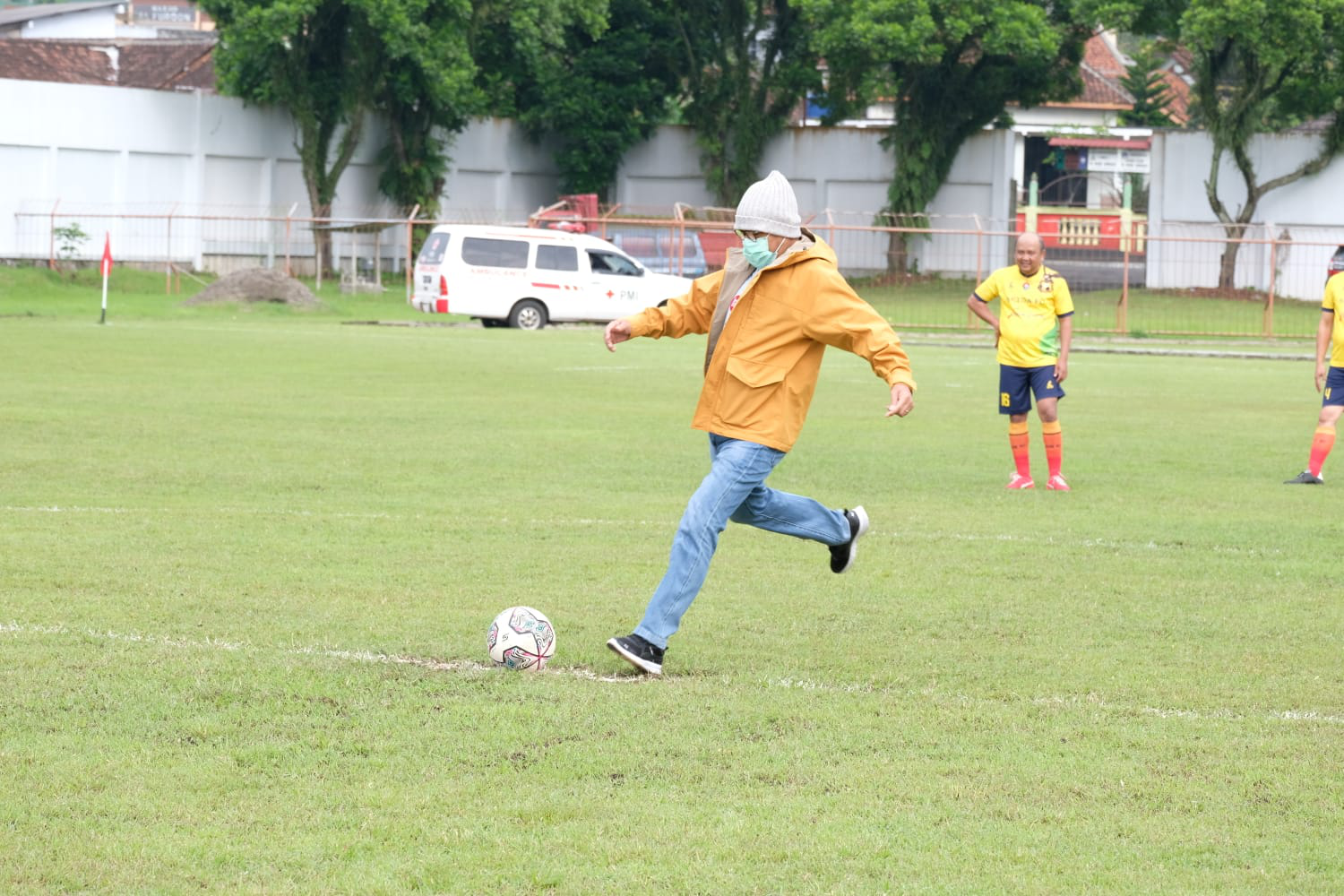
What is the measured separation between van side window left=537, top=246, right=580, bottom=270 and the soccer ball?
86.6 ft

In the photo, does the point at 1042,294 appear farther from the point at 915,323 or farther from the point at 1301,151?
the point at 1301,151

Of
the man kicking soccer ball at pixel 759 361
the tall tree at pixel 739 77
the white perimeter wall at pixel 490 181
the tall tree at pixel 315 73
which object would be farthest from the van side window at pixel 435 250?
the man kicking soccer ball at pixel 759 361

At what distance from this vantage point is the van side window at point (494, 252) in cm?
3231

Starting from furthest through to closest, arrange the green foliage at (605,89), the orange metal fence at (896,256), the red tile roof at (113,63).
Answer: the red tile roof at (113,63) → the green foliage at (605,89) → the orange metal fence at (896,256)

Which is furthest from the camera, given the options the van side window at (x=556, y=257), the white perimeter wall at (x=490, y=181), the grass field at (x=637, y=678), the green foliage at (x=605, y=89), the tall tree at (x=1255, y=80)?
the green foliage at (x=605, y=89)

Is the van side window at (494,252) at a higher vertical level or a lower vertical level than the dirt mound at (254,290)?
higher

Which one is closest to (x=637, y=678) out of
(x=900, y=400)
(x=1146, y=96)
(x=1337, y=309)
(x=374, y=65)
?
(x=900, y=400)

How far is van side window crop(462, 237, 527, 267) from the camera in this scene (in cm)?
3231

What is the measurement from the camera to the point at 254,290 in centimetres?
3566

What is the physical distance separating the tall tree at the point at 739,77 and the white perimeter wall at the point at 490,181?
118 cm

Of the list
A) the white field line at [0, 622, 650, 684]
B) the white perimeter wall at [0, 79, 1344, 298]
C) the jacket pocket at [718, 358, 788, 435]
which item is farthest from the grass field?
the white perimeter wall at [0, 79, 1344, 298]

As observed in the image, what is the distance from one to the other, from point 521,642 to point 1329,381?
851 centimetres

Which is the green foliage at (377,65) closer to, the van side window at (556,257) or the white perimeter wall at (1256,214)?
the van side window at (556,257)

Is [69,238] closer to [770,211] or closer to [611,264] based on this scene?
[611,264]
